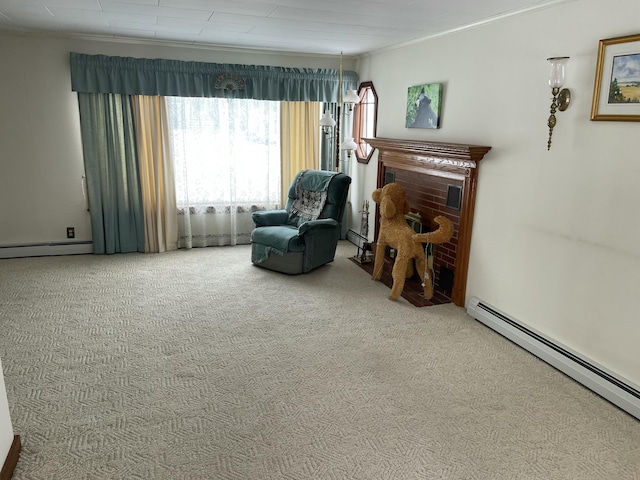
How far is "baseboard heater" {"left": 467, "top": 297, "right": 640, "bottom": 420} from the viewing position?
250 centimetres

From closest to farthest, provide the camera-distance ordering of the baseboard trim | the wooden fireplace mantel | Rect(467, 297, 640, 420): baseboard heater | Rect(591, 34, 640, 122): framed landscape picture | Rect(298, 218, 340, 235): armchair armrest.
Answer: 1. the baseboard trim
2. Rect(591, 34, 640, 122): framed landscape picture
3. Rect(467, 297, 640, 420): baseboard heater
4. the wooden fireplace mantel
5. Rect(298, 218, 340, 235): armchair armrest

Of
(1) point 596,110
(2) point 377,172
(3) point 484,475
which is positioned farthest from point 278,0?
(3) point 484,475

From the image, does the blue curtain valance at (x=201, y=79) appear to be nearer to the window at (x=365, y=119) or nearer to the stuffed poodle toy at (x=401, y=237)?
the window at (x=365, y=119)

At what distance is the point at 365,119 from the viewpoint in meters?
5.63

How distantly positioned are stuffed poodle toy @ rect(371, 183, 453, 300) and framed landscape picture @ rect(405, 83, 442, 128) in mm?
688

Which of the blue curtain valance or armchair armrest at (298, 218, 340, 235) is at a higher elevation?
the blue curtain valance

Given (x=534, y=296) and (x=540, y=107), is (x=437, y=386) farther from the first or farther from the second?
(x=540, y=107)

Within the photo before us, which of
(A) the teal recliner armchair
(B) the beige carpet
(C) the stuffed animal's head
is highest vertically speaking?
(C) the stuffed animal's head

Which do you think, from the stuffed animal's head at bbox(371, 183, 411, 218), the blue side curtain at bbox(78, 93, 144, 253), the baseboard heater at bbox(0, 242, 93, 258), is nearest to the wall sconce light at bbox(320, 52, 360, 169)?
the stuffed animal's head at bbox(371, 183, 411, 218)

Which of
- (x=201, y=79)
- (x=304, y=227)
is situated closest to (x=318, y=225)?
(x=304, y=227)

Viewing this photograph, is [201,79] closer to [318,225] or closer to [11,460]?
[318,225]

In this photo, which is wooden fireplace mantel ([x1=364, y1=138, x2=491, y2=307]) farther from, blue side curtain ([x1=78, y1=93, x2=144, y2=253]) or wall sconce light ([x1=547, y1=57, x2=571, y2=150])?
blue side curtain ([x1=78, y1=93, x2=144, y2=253])

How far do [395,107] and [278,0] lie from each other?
2.12 m

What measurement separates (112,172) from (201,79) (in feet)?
4.57
